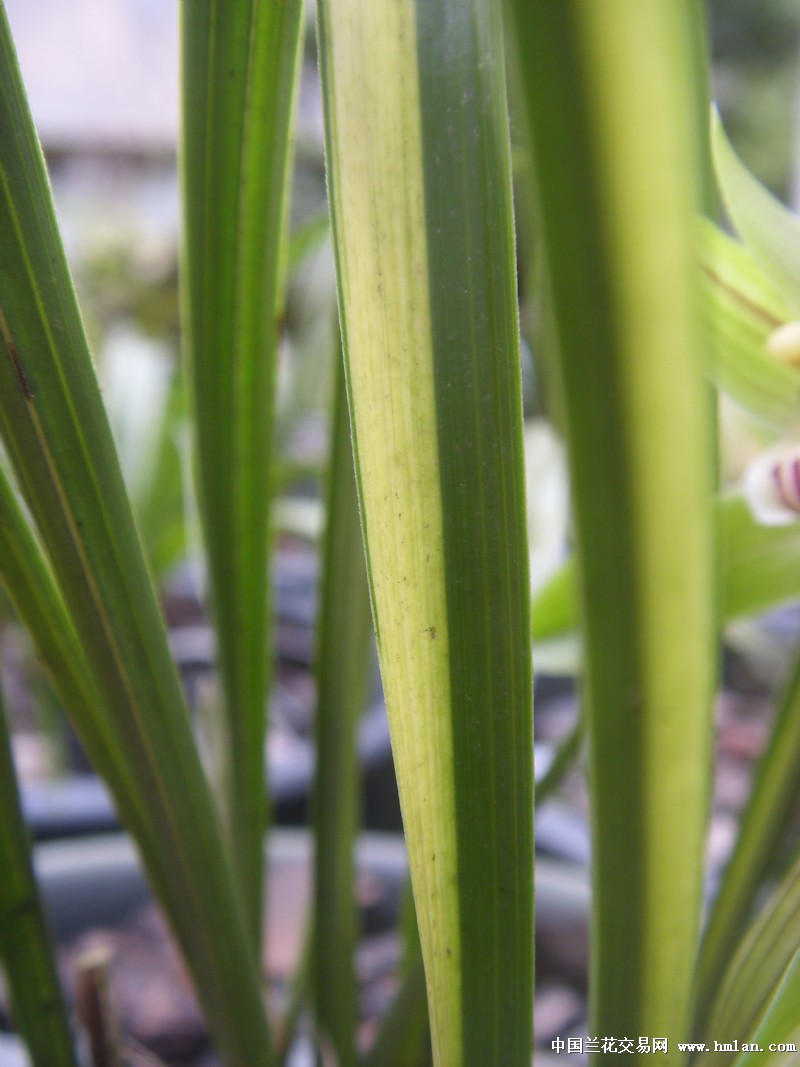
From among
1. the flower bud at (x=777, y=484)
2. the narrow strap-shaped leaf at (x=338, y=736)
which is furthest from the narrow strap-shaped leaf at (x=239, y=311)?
the flower bud at (x=777, y=484)

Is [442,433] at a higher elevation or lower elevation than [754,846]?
higher

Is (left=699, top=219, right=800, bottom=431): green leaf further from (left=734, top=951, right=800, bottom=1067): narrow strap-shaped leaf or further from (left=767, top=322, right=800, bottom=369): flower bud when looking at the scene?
(left=734, top=951, right=800, bottom=1067): narrow strap-shaped leaf

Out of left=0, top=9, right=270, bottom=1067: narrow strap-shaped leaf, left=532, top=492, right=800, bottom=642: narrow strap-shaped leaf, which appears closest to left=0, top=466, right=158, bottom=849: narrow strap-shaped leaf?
left=0, top=9, right=270, bottom=1067: narrow strap-shaped leaf

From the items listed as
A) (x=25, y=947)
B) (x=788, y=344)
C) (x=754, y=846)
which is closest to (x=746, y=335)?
(x=788, y=344)

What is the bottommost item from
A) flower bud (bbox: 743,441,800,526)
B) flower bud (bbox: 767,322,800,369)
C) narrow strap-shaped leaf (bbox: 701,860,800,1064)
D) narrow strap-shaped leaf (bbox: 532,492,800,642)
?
narrow strap-shaped leaf (bbox: 701,860,800,1064)

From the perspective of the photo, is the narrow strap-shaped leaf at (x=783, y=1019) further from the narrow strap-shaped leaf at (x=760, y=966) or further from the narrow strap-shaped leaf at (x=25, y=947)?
the narrow strap-shaped leaf at (x=25, y=947)

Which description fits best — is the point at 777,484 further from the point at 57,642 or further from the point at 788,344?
the point at 57,642
